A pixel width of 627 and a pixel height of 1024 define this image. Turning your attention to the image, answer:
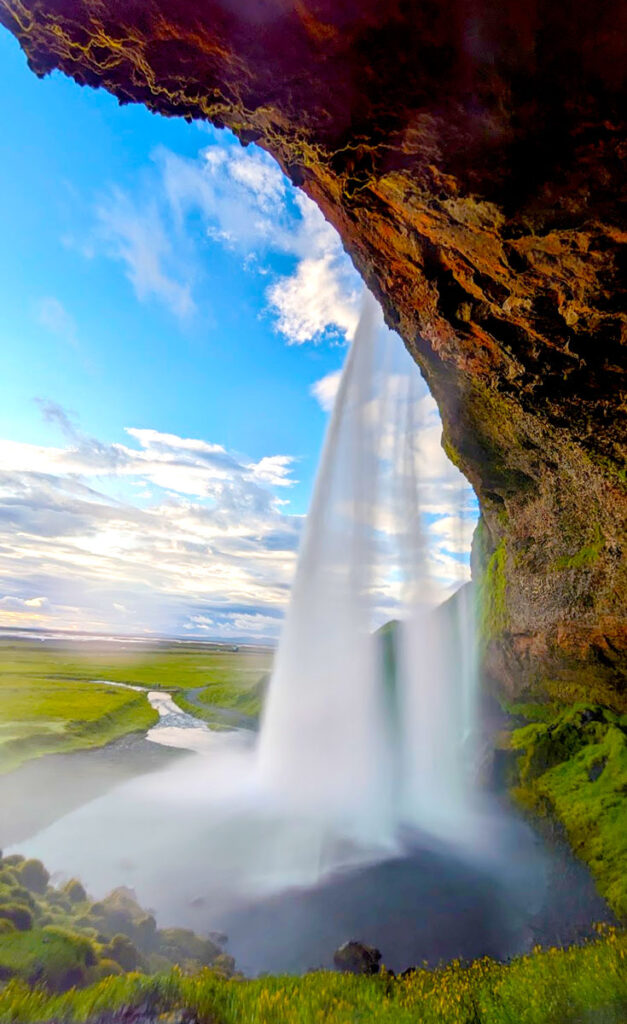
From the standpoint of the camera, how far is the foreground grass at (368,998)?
7871mm

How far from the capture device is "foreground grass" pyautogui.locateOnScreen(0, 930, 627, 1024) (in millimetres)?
7871

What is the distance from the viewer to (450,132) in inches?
314

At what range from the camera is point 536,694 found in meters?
30.8

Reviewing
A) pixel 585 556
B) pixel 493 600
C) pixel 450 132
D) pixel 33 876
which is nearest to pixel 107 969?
pixel 33 876

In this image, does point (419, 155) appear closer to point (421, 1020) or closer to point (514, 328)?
point (514, 328)

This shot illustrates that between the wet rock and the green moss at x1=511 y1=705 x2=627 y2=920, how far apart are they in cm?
775

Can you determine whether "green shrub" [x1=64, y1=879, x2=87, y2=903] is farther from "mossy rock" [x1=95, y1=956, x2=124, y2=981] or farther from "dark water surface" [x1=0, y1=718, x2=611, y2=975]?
"mossy rock" [x1=95, y1=956, x2=124, y2=981]

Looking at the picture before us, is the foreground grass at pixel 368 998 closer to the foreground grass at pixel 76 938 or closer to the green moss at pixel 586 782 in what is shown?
the foreground grass at pixel 76 938

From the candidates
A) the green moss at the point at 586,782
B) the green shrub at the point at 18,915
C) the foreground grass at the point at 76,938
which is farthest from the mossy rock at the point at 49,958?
the green moss at the point at 586,782

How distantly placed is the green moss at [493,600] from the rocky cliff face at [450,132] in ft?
63.2

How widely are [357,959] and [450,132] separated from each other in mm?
17577

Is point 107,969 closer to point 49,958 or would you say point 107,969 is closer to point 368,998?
point 49,958

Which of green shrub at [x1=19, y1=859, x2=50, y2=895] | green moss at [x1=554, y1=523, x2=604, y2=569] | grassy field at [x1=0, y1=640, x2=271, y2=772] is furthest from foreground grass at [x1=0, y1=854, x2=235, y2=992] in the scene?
green moss at [x1=554, y1=523, x2=604, y2=569]

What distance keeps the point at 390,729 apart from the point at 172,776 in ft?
47.6
